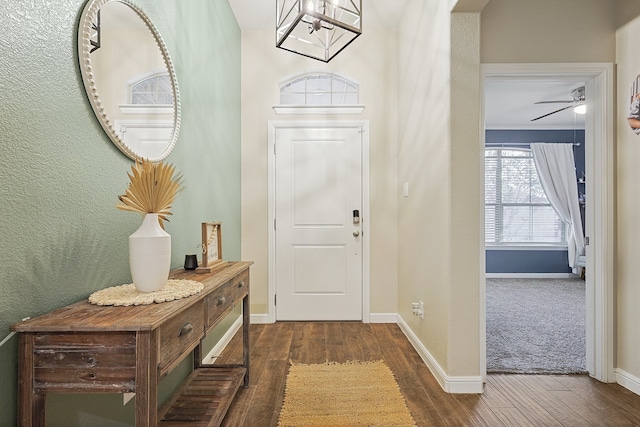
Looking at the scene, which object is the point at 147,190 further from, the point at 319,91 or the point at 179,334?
the point at 319,91

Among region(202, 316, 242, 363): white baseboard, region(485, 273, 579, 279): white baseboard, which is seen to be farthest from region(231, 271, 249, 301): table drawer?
region(485, 273, 579, 279): white baseboard

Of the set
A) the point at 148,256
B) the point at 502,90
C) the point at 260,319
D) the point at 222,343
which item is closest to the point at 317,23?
the point at 148,256

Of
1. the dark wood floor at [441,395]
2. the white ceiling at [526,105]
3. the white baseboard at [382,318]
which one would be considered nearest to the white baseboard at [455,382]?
the dark wood floor at [441,395]

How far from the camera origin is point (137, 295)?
Result: 4.12 feet

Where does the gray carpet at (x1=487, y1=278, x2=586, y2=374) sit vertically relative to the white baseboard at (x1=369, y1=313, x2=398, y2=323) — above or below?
below

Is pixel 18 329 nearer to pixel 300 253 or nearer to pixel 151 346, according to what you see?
pixel 151 346

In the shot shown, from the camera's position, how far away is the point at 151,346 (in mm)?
1022

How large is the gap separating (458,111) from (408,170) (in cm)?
108

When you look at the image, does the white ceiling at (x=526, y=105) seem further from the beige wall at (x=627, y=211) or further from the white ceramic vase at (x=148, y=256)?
the white ceramic vase at (x=148, y=256)

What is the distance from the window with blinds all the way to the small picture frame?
5.74 meters

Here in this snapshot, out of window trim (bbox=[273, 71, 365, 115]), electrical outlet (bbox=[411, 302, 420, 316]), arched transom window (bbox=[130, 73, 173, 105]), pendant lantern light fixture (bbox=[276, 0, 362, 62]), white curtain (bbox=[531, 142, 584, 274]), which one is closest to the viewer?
arched transom window (bbox=[130, 73, 173, 105])

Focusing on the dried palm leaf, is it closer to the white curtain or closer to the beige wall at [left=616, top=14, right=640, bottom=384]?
the beige wall at [left=616, top=14, right=640, bottom=384]

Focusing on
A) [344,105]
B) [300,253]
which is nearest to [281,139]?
[344,105]

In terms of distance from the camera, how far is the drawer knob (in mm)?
1265
